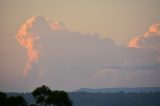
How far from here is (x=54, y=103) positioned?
181500 mm

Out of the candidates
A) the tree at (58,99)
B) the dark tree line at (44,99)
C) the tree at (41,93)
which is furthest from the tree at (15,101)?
the tree at (58,99)

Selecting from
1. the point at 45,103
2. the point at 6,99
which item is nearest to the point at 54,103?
the point at 45,103

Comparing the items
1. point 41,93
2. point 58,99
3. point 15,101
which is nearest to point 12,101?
point 15,101

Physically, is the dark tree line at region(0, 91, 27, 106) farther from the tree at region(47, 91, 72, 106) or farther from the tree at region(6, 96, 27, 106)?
the tree at region(47, 91, 72, 106)

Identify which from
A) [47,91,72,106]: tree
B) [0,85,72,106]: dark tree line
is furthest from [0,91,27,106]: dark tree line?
[47,91,72,106]: tree

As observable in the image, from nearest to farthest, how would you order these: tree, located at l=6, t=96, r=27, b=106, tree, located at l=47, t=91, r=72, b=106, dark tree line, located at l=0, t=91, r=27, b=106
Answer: tree, located at l=47, t=91, r=72, b=106, tree, located at l=6, t=96, r=27, b=106, dark tree line, located at l=0, t=91, r=27, b=106

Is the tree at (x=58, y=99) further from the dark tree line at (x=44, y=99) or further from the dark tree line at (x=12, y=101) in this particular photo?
the dark tree line at (x=12, y=101)

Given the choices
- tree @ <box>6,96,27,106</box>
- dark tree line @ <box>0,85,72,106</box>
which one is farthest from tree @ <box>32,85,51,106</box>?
tree @ <box>6,96,27,106</box>

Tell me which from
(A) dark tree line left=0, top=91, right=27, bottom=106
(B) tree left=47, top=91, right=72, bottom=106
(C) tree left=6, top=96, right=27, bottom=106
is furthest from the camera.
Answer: (A) dark tree line left=0, top=91, right=27, bottom=106

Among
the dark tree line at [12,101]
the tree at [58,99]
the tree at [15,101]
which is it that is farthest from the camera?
the dark tree line at [12,101]

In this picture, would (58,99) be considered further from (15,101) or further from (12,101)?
(12,101)

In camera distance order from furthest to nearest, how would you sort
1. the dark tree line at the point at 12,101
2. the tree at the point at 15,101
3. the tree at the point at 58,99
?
the dark tree line at the point at 12,101, the tree at the point at 15,101, the tree at the point at 58,99

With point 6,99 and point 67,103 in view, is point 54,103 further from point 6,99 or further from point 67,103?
point 6,99

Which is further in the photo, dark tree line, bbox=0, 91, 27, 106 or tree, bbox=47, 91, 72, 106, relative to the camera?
dark tree line, bbox=0, 91, 27, 106
